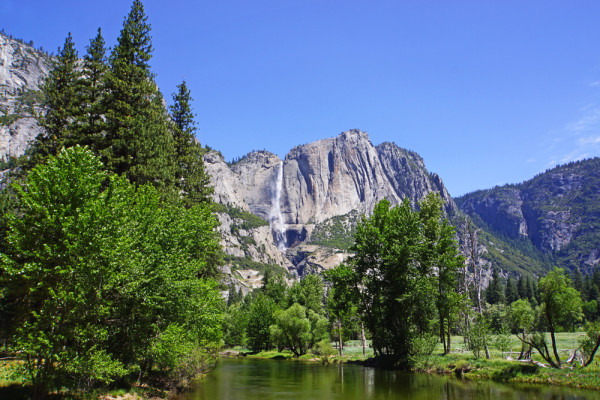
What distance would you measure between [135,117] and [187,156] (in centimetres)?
1009

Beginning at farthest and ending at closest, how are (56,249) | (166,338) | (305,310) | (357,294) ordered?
(305,310) < (357,294) < (166,338) < (56,249)

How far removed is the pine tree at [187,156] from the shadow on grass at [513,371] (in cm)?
3176

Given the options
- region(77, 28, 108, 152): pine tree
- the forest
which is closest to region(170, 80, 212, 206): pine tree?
the forest

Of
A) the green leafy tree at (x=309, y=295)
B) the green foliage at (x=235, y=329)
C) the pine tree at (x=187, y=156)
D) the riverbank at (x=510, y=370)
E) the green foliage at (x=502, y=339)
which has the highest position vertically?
the pine tree at (x=187, y=156)

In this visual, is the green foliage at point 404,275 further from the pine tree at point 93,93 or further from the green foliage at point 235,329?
the green foliage at point 235,329

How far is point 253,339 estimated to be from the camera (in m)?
80.8

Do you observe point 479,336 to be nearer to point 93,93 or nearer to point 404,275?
point 404,275

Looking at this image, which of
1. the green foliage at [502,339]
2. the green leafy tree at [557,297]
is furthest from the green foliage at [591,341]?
the green foliage at [502,339]

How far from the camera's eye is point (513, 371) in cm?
2811

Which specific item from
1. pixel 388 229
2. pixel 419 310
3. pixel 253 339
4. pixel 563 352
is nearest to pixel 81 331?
pixel 388 229

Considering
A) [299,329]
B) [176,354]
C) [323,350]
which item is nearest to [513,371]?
[176,354]

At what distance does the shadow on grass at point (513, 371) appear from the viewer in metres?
27.2

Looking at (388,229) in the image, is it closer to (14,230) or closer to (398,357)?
(398,357)

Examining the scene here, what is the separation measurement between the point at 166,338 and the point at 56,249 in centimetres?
806
